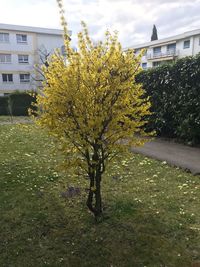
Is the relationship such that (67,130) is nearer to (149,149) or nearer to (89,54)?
(89,54)

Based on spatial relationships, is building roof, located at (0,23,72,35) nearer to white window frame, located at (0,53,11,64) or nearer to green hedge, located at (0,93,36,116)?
white window frame, located at (0,53,11,64)

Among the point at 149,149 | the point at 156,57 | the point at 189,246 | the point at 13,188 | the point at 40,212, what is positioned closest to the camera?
the point at 189,246

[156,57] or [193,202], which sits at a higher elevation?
[156,57]

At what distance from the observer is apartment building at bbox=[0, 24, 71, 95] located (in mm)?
36312

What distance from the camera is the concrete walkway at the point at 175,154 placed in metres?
6.29

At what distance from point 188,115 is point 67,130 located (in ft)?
19.7

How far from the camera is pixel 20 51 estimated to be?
3744 centimetres

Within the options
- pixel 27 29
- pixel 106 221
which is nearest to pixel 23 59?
pixel 27 29

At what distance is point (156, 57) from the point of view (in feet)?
153

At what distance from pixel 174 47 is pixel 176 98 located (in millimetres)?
38295

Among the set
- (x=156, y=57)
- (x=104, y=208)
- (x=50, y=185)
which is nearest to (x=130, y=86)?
(x=104, y=208)

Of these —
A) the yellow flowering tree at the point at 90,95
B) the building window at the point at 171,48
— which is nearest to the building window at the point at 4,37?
the building window at the point at 171,48

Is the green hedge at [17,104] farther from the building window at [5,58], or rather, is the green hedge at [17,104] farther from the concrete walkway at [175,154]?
the concrete walkway at [175,154]

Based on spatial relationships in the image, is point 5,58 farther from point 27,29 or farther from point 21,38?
point 27,29
